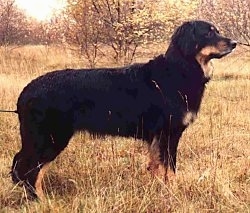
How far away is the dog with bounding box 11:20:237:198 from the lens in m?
3.61

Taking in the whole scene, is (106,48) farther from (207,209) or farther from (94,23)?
(207,209)

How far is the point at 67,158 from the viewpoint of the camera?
4324 millimetres

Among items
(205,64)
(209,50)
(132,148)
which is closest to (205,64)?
(205,64)

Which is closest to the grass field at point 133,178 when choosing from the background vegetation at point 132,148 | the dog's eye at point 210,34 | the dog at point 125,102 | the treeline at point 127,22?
the background vegetation at point 132,148

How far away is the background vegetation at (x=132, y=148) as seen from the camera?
325 centimetres

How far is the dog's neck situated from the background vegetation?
0.57 m

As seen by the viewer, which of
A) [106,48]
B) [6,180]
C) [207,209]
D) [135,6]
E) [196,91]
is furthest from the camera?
[106,48]

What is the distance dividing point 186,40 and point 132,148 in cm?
150

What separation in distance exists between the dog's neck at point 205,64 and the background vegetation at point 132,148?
1.87 feet

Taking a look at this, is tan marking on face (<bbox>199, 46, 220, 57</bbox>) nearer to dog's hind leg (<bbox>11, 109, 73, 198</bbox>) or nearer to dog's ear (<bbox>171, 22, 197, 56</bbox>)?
dog's ear (<bbox>171, 22, 197, 56</bbox>)

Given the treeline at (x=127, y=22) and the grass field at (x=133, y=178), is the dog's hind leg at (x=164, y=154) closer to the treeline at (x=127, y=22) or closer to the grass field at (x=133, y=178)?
the grass field at (x=133, y=178)

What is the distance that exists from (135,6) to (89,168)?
7752 mm

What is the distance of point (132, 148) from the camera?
15.6 feet

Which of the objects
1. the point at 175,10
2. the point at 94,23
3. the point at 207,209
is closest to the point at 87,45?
the point at 94,23
